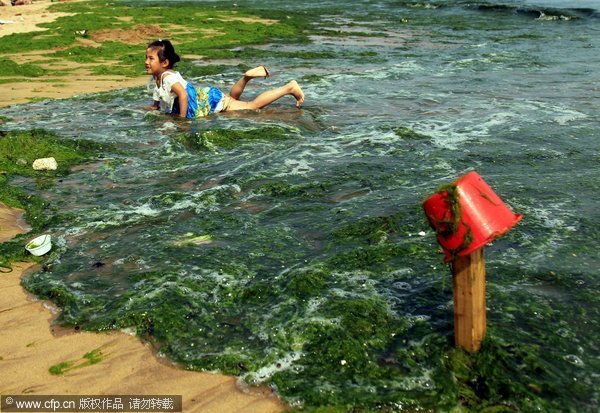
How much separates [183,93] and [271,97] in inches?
63.0

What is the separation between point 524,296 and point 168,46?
23.4 feet

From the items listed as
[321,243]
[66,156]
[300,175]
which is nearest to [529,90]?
[300,175]

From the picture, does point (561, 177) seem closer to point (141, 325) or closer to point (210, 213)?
point (210, 213)

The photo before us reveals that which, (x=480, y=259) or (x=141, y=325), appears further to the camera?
(x=141, y=325)

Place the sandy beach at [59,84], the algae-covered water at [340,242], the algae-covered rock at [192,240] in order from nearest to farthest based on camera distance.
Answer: the algae-covered water at [340,242] → the algae-covered rock at [192,240] → the sandy beach at [59,84]

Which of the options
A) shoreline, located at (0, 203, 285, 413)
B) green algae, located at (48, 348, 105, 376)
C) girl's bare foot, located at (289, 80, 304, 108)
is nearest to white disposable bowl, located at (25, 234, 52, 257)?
shoreline, located at (0, 203, 285, 413)

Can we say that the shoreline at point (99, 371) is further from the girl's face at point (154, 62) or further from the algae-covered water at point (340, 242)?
the girl's face at point (154, 62)

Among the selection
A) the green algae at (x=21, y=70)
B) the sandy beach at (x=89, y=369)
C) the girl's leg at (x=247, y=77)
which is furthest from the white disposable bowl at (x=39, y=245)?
the green algae at (x=21, y=70)

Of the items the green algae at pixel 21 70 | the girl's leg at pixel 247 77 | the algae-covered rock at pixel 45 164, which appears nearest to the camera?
the algae-covered rock at pixel 45 164

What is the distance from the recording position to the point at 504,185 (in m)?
6.54

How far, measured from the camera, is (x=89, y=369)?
374cm

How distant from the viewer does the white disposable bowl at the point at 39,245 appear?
17.2 feet

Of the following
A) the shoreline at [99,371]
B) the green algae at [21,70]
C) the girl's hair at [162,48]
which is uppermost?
the girl's hair at [162,48]

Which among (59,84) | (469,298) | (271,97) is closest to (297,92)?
(271,97)
